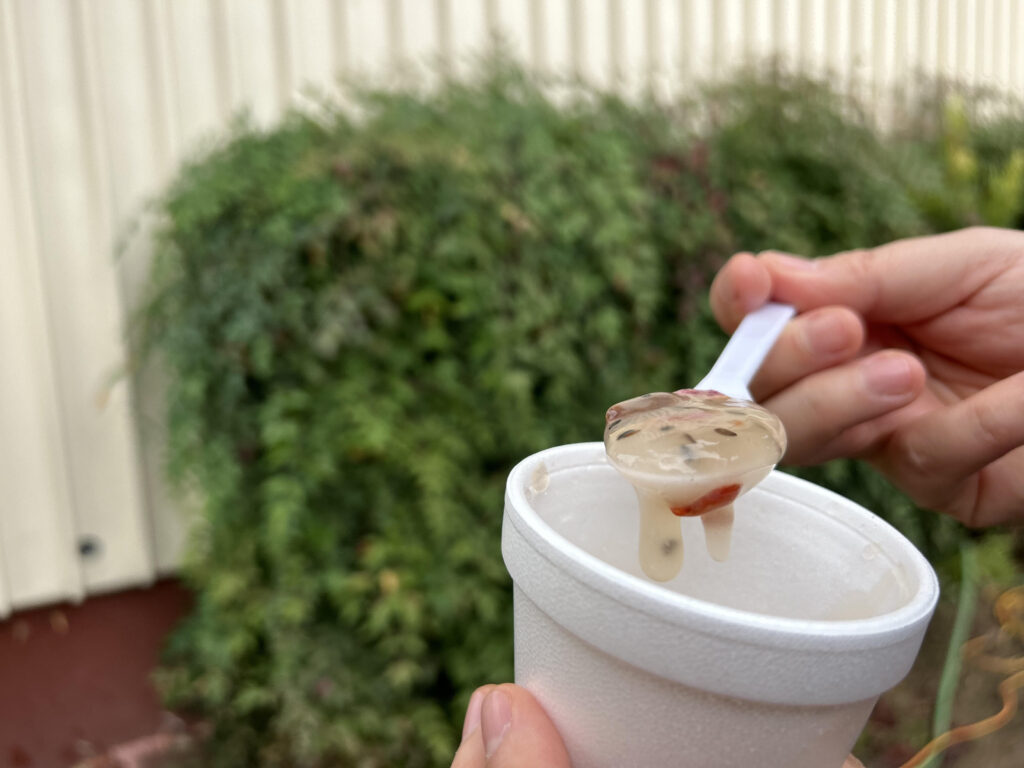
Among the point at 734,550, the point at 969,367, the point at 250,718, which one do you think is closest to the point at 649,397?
the point at 734,550

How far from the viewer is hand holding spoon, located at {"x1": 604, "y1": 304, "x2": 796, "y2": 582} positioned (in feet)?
2.45

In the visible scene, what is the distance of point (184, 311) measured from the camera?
2078mm

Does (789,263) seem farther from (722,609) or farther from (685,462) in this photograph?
(722,609)

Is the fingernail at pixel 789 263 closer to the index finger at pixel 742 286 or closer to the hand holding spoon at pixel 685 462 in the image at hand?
the index finger at pixel 742 286

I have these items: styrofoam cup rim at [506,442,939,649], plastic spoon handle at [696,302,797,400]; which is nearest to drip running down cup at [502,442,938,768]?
styrofoam cup rim at [506,442,939,649]

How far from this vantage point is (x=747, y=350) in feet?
3.90

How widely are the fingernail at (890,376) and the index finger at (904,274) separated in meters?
0.17

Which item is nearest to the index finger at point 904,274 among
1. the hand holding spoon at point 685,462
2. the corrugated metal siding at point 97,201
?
the hand holding spoon at point 685,462

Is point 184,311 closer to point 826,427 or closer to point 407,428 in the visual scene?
point 407,428

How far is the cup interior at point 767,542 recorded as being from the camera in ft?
2.53

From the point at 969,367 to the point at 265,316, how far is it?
4.75 feet

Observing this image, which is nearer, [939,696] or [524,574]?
[524,574]

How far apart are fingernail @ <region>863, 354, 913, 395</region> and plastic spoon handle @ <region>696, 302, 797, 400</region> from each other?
0.15 meters

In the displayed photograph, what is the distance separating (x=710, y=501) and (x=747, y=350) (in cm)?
48
